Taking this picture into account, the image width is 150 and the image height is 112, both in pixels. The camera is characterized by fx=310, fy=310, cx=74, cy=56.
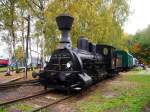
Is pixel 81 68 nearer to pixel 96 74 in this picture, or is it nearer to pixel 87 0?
pixel 96 74

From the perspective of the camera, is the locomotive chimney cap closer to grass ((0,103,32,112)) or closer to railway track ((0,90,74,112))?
railway track ((0,90,74,112))

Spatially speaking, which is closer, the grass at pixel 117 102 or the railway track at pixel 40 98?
the grass at pixel 117 102

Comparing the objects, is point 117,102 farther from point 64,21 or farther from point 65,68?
point 64,21

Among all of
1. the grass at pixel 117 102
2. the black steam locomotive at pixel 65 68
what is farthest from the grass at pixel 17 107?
the black steam locomotive at pixel 65 68

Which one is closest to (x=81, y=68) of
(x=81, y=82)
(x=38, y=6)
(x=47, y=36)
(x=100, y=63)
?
(x=81, y=82)

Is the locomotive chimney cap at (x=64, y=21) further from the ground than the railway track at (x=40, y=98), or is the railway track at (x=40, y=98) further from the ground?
the locomotive chimney cap at (x=64, y=21)

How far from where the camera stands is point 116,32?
134ft

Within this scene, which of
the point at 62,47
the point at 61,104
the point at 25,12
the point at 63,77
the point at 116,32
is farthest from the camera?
the point at 116,32

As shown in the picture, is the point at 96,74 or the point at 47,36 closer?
the point at 96,74

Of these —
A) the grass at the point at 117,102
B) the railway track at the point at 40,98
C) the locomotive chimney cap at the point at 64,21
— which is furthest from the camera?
the locomotive chimney cap at the point at 64,21

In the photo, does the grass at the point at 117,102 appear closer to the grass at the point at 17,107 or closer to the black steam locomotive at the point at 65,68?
the black steam locomotive at the point at 65,68

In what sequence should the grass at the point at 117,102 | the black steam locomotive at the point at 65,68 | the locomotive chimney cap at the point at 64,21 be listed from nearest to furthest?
the grass at the point at 117,102, the black steam locomotive at the point at 65,68, the locomotive chimney cap at the point at 64,21

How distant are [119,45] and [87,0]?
64.5 ft

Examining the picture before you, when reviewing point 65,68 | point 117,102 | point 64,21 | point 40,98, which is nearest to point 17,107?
point 40,98
